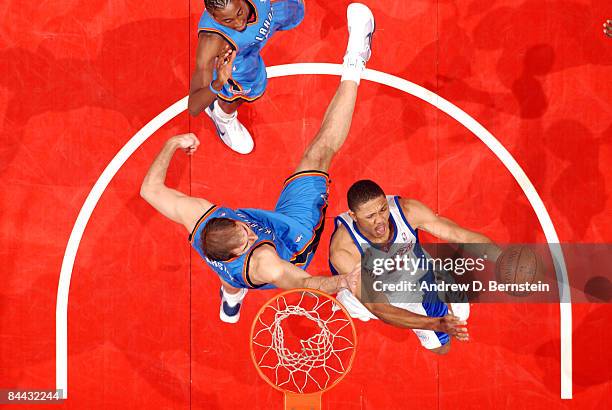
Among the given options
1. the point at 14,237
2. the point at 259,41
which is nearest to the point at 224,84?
the point at 259,41

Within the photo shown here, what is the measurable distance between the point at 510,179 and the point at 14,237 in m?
4.68

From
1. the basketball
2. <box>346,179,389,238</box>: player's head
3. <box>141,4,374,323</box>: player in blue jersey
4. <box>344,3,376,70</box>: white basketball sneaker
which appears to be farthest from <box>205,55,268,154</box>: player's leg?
the basketball

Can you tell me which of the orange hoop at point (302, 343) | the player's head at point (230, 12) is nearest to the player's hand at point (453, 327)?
the orange hoop at point (302, 343)

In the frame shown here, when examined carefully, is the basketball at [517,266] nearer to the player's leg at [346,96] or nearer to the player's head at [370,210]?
the player's head at [370,210]

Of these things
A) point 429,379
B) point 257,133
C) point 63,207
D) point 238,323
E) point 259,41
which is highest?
point 259,41

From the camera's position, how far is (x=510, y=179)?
6.37 metres

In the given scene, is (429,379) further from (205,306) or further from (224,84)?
(224,84)

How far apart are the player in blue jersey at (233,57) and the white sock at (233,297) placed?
131 centimetres

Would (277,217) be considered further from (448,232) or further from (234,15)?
(234,15)

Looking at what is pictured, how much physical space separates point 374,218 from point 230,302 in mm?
1538

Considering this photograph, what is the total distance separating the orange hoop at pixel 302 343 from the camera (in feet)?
20.1

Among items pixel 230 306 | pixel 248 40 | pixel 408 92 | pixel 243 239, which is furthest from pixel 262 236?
pixel 408 92

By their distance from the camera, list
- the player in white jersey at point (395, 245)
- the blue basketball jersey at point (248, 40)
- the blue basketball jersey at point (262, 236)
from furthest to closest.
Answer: the player in white jersey at point (395, 245), the blue basketball jersey at point (248, 40), the blue basketball jersey at point (262, 236)

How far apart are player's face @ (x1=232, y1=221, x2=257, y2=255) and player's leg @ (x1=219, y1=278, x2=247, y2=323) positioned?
631mm
